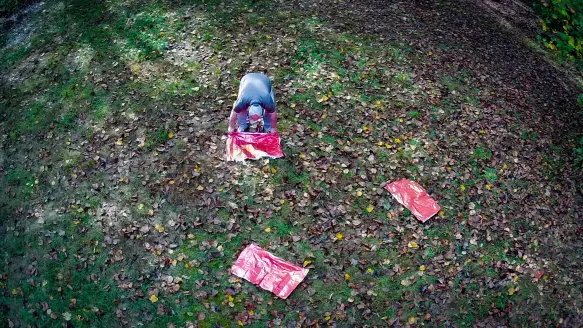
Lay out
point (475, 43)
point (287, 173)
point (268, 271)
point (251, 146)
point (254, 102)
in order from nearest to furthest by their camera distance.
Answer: point (268, 271), point (254, 102), point (287, 173), point (251, 146), point (475, 43)

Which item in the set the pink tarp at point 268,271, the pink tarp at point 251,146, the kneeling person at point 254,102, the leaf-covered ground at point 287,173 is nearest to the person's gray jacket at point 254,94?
the kneeling person at point 254,102

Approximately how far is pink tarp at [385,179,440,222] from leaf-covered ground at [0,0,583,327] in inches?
5.7

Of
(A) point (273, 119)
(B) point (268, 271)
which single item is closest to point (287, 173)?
(A) point (273, 119)

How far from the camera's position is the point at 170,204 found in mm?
6828

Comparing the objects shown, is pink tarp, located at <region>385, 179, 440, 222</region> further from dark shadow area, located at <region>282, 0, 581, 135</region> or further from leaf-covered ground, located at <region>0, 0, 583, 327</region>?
dark shadow area, located at <region>282, 0, 581, 135</region>

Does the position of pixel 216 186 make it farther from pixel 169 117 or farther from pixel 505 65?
pixel 505 65

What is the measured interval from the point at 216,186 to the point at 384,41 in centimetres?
587

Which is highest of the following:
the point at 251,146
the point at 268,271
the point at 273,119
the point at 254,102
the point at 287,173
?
the point at 254,102

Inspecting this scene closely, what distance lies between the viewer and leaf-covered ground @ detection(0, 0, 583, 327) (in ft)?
20.1

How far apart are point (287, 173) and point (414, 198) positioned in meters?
2.31

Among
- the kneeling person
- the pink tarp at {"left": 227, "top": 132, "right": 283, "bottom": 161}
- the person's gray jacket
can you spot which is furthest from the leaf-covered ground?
the person's gray jacket

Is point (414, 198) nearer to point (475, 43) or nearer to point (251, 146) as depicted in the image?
point (251, 146)

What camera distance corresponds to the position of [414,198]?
712 centimetres

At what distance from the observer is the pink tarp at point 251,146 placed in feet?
23.9
